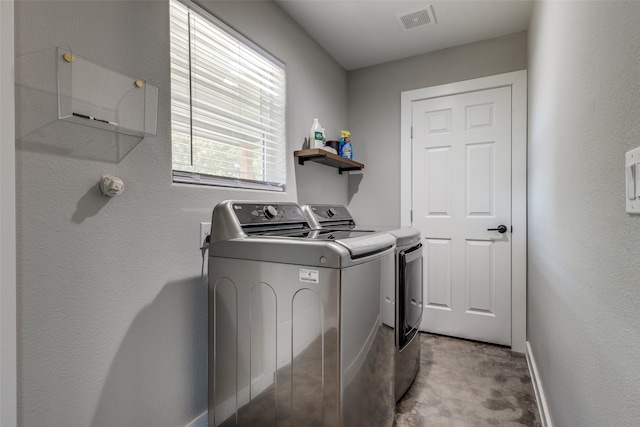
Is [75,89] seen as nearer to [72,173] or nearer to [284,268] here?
[72,173]

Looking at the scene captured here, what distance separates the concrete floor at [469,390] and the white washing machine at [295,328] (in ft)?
1.22

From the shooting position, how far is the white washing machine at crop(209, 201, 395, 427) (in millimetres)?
1146

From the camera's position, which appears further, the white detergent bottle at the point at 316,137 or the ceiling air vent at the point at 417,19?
the white detergent bottle at the point at 316,137

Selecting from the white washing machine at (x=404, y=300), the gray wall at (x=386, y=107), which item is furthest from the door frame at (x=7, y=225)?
the gray wall at (x=386, y=107)

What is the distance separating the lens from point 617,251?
77 centimetres

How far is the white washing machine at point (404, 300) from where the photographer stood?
160 centimetres

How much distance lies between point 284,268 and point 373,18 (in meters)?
2.06

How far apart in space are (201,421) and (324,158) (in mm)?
1800

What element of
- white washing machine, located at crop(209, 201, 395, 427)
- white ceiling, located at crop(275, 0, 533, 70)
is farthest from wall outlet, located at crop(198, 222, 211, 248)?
white ceiling, located at crop(275, 0, 533, 70)

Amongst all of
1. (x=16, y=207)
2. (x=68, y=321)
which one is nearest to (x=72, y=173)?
(x=16, y=207)

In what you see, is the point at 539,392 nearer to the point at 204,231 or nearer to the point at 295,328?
the point at 295,328

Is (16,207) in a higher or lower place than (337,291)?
higher

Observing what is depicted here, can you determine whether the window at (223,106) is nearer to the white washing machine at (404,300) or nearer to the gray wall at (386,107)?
the white washing machine at (404,300)

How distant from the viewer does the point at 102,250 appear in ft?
3.89
